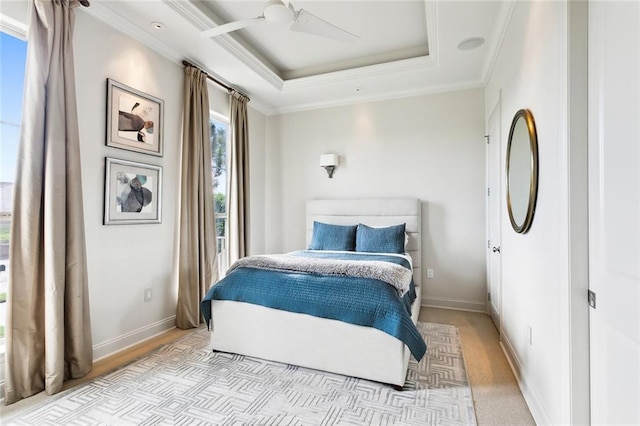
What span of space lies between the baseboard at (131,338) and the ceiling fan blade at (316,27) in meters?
2.86

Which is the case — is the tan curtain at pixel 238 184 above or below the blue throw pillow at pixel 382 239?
above

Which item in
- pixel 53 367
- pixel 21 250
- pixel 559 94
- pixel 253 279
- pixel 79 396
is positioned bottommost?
pixel 79 396

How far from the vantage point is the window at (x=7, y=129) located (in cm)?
203

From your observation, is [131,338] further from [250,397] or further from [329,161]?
[329,161]

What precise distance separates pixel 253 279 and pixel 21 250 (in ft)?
4.89

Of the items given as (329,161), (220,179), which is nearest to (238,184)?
(220,179)

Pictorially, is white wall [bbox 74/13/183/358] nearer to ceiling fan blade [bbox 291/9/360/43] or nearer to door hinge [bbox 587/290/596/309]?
ceiling fan blade [bbox 291/9/360/43]

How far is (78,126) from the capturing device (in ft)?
7.55

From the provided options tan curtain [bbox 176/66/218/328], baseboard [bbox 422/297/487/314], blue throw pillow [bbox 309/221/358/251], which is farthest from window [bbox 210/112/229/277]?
baseboard [bbox 422/297/487/314]

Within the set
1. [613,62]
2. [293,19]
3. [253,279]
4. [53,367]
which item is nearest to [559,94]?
[613,62]

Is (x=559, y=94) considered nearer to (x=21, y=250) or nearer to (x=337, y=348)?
(x=337, y=348)

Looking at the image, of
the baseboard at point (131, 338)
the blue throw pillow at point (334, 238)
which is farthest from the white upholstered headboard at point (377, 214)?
the baseboard at point (131, 338)

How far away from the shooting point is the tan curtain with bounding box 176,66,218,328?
3141 millimetres

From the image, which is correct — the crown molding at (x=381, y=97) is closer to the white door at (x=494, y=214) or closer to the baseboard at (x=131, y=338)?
the white door at (x=494, y=214)
